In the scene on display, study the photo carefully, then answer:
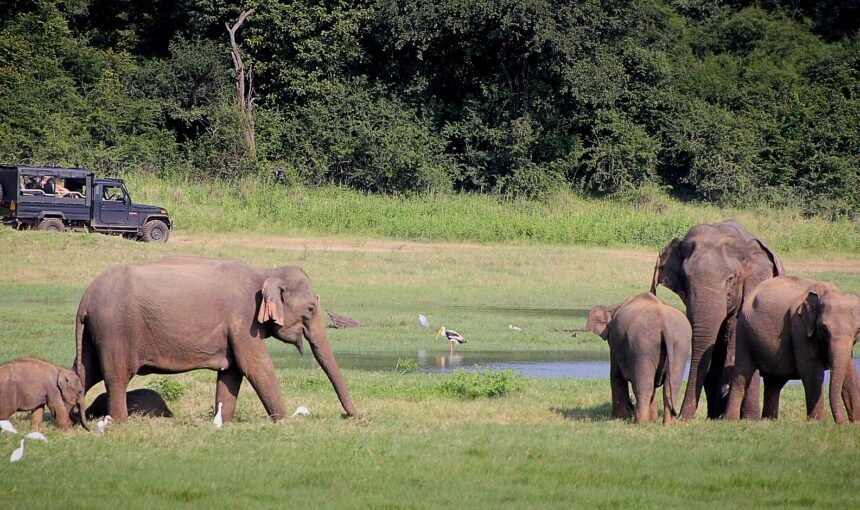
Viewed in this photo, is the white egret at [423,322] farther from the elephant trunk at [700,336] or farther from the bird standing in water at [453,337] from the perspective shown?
the elephant trunk at [700,336]

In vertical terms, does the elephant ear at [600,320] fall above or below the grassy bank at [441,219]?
above

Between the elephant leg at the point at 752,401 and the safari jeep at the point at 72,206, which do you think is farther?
the safari jeep at the point at 72,206

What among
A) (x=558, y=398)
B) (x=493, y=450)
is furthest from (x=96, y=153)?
(x=493, y=450)

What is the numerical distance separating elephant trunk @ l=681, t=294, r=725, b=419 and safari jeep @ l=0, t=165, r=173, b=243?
2449 centimetres

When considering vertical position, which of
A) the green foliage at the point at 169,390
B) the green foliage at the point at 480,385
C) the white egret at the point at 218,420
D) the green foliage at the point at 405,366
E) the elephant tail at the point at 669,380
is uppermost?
the elephant tail at the point at 669,380

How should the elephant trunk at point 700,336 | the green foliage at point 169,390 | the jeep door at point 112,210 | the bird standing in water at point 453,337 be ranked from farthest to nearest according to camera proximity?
the jeep door at point 112,210 < the bird standing in water at point 453,337 < the green foliage at point 169,390 < the elephant trunk at point 700,336

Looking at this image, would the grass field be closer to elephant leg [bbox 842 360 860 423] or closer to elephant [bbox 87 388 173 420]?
elephant [bbox 87 388 173 420]

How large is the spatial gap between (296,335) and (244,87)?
39089 millimetres

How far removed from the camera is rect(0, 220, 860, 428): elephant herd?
13.4 meters

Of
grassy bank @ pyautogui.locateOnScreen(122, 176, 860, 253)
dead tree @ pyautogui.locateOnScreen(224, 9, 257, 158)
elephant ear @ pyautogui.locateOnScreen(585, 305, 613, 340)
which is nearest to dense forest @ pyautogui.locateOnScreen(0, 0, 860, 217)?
dead tree @ pyautogui.locateOnScreen(224, 9, 257, 158)

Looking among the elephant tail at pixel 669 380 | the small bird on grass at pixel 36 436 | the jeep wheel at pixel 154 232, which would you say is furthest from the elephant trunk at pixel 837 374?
the jeep wheel at pixel 154 232

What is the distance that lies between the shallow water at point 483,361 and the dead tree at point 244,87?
26.5m

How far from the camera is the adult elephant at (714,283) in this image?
47.9ft

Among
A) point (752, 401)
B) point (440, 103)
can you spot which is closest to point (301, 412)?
point (752, 401)
